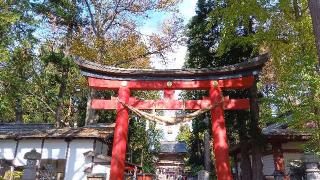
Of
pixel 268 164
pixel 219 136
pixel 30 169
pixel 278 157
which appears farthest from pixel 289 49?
pixel 30 169

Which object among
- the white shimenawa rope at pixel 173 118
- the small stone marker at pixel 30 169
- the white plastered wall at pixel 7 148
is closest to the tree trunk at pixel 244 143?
the white shimenawa rope at pixel 173 118

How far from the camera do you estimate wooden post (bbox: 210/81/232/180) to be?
12.2 m

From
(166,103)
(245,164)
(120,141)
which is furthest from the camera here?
(245,164)

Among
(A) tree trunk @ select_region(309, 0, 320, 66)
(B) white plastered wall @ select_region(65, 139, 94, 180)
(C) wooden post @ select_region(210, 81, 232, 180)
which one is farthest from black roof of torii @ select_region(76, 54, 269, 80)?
(A) tree trunk @ select_region(309, 0, 320, 66)

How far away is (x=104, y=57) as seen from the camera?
79.1 feet

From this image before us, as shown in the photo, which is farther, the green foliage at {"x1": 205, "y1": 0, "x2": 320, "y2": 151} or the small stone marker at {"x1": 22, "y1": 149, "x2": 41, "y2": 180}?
the small stone marker at {"x1": 22, "y1": 149, "x2": 41, "y2": 180}

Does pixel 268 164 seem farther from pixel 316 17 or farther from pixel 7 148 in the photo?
pixel 7 148

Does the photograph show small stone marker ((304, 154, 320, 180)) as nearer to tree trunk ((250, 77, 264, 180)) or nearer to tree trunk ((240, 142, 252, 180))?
tree trunk ((250, 77, 264, 180))

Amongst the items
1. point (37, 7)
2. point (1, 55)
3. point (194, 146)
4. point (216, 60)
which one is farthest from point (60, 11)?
point (194, 146)

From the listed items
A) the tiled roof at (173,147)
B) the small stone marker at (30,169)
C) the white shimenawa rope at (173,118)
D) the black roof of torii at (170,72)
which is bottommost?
the small stone marker at (30,169)

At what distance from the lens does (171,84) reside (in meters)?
14.1

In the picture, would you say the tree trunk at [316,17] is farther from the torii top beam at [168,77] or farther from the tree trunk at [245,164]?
the tree trunk at [245,164]

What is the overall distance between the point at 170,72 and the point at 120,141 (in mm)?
3666

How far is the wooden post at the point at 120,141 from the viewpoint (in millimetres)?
12680
